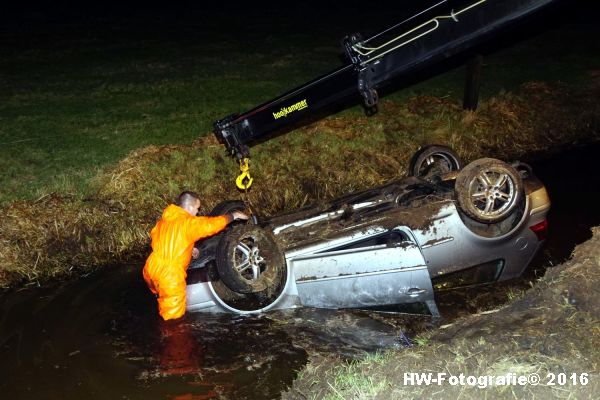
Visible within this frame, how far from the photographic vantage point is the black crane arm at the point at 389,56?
6473 mm

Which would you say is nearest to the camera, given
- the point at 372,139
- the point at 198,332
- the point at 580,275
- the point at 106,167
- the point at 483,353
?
the point at 483,353

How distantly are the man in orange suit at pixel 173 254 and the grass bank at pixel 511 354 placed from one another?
183 cm

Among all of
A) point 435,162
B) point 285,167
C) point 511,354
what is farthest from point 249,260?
point 285,167

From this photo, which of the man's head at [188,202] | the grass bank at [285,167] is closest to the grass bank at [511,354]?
the man's head at [188,202]

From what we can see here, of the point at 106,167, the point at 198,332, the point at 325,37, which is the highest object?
the point at 325,37

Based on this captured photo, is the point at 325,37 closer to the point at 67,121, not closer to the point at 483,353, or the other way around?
the point at 67,121

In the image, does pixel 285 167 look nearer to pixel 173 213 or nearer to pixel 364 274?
pixel 173 213

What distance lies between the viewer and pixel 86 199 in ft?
31.1

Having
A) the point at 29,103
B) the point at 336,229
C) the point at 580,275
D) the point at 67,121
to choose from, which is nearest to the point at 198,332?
the point at 336,229

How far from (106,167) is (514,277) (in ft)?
19.5

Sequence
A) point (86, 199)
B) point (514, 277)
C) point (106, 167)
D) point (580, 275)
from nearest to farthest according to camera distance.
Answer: point (580, 275)
point (514, 277)
point (86, 199)
point (106, 167)

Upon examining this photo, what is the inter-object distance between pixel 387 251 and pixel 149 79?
8890 mm

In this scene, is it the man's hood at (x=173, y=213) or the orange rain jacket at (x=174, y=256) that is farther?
the man's hood at (x=173, y=213)

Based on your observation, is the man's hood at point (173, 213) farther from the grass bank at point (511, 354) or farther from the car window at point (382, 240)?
the grass bank at point (511, 354)
